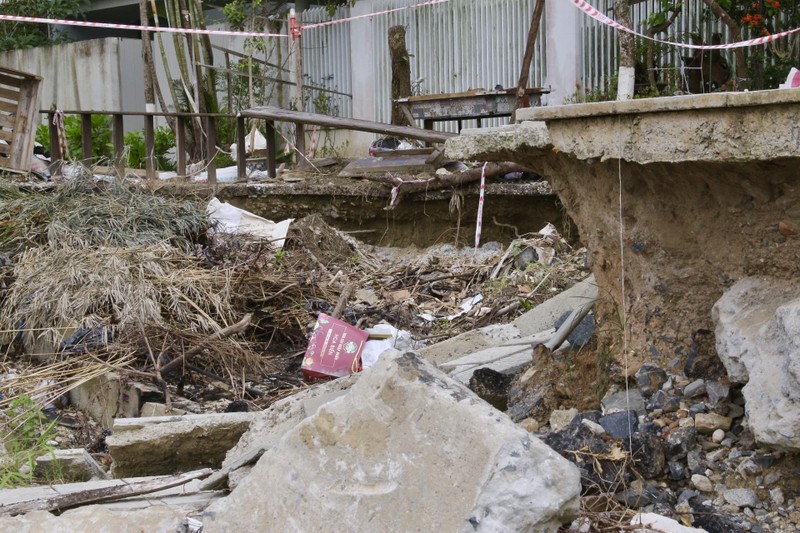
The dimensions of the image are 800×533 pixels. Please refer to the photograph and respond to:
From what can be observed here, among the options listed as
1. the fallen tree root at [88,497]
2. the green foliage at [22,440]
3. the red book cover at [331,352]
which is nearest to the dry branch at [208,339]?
the red book cover at [331,352]

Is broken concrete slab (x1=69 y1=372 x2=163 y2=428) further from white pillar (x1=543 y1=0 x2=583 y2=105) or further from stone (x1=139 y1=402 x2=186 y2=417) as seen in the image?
white pillar (x1=543 y1=0 x2=583 y2=105)

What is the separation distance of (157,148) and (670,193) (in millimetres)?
11972

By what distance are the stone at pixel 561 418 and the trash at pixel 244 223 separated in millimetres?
5002

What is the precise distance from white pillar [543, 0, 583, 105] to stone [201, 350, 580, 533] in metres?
9.27

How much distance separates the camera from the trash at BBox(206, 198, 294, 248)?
8250mm

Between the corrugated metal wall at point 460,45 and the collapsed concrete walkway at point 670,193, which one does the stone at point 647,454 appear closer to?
the collapsed concrete walkway at point 670,193

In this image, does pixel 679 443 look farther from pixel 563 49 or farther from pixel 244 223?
pixel 563 49

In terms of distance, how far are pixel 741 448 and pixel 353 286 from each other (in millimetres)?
4790

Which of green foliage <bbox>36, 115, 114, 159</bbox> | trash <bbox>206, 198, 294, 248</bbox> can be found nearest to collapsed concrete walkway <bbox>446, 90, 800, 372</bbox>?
trash <bbox>206, 198, 294, 248</bbox>

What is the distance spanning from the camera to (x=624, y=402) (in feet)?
10.8

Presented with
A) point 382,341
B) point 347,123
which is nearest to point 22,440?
point 382,341

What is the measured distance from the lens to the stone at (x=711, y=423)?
303 cm

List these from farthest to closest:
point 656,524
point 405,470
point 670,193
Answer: point 670,193 < point 656,524 < point 405,470

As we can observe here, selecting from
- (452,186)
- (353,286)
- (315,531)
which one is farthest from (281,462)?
(452,186)
